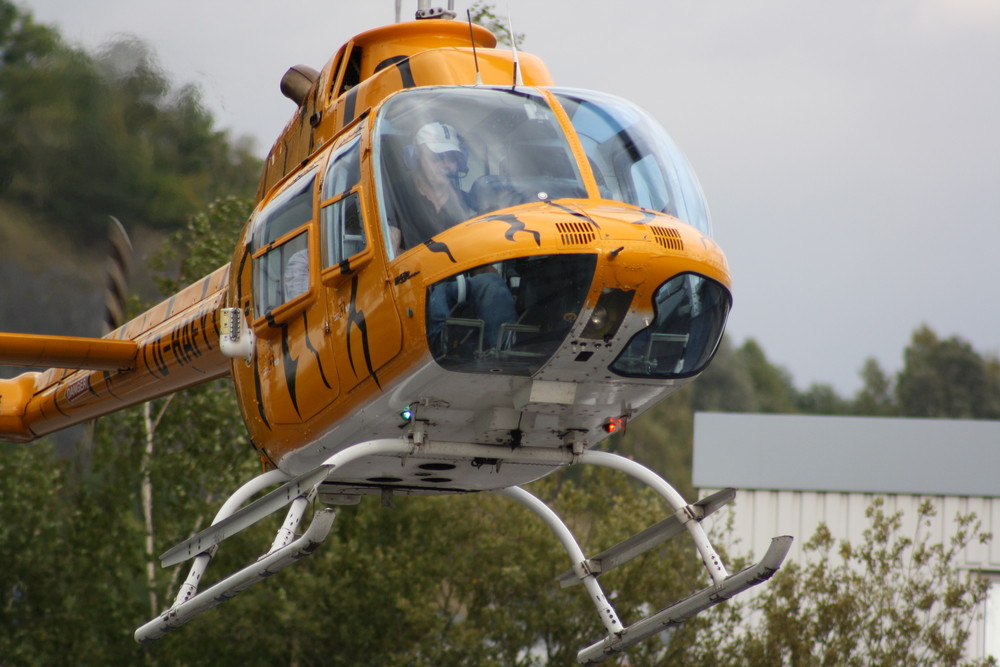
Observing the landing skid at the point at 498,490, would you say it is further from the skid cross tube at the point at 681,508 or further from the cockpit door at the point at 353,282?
the cockpit door at the point at 353,282

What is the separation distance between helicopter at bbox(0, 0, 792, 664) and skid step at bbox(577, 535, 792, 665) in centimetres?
1

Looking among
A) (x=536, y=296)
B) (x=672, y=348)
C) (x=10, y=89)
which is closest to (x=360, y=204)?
(x=536, y=296)

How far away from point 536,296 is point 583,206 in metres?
0.48

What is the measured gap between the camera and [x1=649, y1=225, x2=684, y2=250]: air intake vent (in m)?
6.07

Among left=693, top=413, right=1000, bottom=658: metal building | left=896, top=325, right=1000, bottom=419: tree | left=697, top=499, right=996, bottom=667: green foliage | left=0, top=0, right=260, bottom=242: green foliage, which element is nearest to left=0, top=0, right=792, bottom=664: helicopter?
left=697, top=499, right=996, bottom=667: green foliage

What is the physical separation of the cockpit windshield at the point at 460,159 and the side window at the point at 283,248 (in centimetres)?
80

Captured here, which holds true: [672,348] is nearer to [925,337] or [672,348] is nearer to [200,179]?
[200,179]

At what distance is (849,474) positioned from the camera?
1867 centimetres

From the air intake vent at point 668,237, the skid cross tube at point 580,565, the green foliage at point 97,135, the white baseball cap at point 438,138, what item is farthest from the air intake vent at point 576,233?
the green foliage at point 97,135

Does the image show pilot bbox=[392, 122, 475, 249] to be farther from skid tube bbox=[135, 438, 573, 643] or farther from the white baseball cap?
skid tube bbox=[135, 438, 573, 643]

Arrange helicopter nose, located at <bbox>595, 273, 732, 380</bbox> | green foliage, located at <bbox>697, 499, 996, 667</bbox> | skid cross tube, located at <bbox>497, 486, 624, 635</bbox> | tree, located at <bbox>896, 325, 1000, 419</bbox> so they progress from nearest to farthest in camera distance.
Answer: helicopter nose, located at <bbox>595, 273, 732, 380</bbox> < skid cross tube, located at <bbox>497, 486, 624, 635</bbox> < green foliage, located at <bbox>697, 499, 996, 667</bbox> < tree, located at <bbox>896, 325, 1000, 419</bbox>

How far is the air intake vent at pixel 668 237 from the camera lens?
6066 mm

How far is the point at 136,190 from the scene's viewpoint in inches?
947

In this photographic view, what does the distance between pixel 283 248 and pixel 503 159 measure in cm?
149
